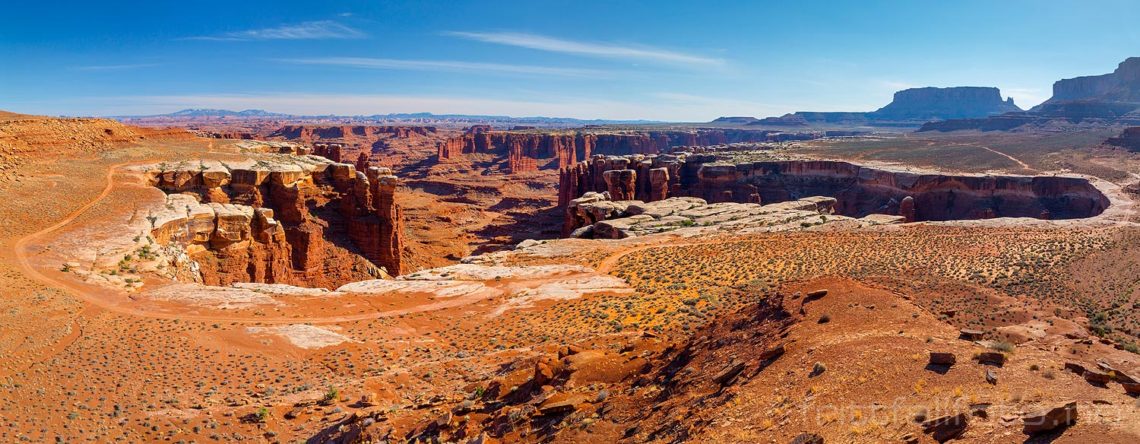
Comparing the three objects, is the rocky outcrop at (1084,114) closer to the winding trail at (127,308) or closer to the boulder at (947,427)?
the winding trail at (127,308)

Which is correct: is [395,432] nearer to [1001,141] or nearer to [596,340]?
[596,340]

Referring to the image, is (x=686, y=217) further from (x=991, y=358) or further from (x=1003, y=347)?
(x=991, y=358)

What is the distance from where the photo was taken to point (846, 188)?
7950cm

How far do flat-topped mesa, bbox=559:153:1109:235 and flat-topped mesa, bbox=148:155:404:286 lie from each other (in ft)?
72.8

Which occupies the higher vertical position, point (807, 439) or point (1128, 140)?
point (1128, 140)

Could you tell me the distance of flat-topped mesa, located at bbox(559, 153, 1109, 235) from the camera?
205ft

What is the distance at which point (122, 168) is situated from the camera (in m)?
38.6

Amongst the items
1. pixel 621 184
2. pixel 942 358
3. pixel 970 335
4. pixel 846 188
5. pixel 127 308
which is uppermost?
pixel 942 358

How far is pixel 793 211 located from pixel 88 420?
5021cm

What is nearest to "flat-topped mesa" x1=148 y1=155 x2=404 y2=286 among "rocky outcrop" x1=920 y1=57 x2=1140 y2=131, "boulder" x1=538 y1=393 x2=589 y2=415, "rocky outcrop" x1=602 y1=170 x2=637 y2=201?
"boulder" x1=538 y1=393 x2=589 y2=415

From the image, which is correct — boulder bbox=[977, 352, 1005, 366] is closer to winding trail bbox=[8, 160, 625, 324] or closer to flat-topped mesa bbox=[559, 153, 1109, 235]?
winding trail bbox=[8, 160, 625, 324]

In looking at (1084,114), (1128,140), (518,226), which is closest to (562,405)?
(518,226)

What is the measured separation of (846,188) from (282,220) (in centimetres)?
6938

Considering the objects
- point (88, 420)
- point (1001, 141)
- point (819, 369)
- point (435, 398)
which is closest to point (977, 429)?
point (819, 369)
